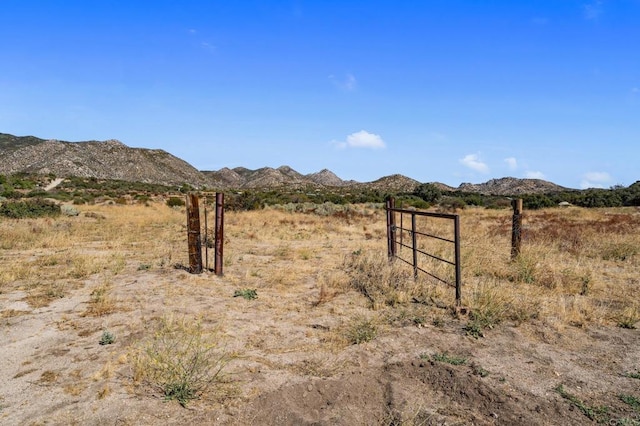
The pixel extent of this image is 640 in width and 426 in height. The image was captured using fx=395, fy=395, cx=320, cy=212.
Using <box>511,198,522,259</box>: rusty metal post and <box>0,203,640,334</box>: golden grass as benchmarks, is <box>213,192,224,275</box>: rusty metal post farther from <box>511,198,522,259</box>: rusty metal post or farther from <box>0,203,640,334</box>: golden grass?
<box>511,198,522,259</box>: rusty metal post

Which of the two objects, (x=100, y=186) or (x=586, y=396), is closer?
(x=586, y=396)

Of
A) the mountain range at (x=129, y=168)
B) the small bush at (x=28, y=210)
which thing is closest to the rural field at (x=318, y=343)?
the small bush at (x=28, y=210)

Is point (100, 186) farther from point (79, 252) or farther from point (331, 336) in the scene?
point (331, 336)

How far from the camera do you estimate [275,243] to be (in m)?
17.0

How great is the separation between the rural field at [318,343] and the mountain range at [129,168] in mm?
64914

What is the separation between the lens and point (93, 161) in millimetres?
93000

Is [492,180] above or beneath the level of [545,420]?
above

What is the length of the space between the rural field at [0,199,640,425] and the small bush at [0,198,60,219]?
12949mm

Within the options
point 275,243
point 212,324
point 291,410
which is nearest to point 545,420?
point 291,410

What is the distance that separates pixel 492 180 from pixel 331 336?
100m

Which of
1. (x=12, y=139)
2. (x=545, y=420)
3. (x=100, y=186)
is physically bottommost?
(x=545, y=420)

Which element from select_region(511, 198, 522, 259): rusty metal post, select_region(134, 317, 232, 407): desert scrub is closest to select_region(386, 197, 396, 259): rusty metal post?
select_region(511, 198, 522, 259): rusty metal post

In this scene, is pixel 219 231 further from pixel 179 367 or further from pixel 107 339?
pixel 179 367

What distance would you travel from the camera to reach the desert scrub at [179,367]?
4.32 metres
